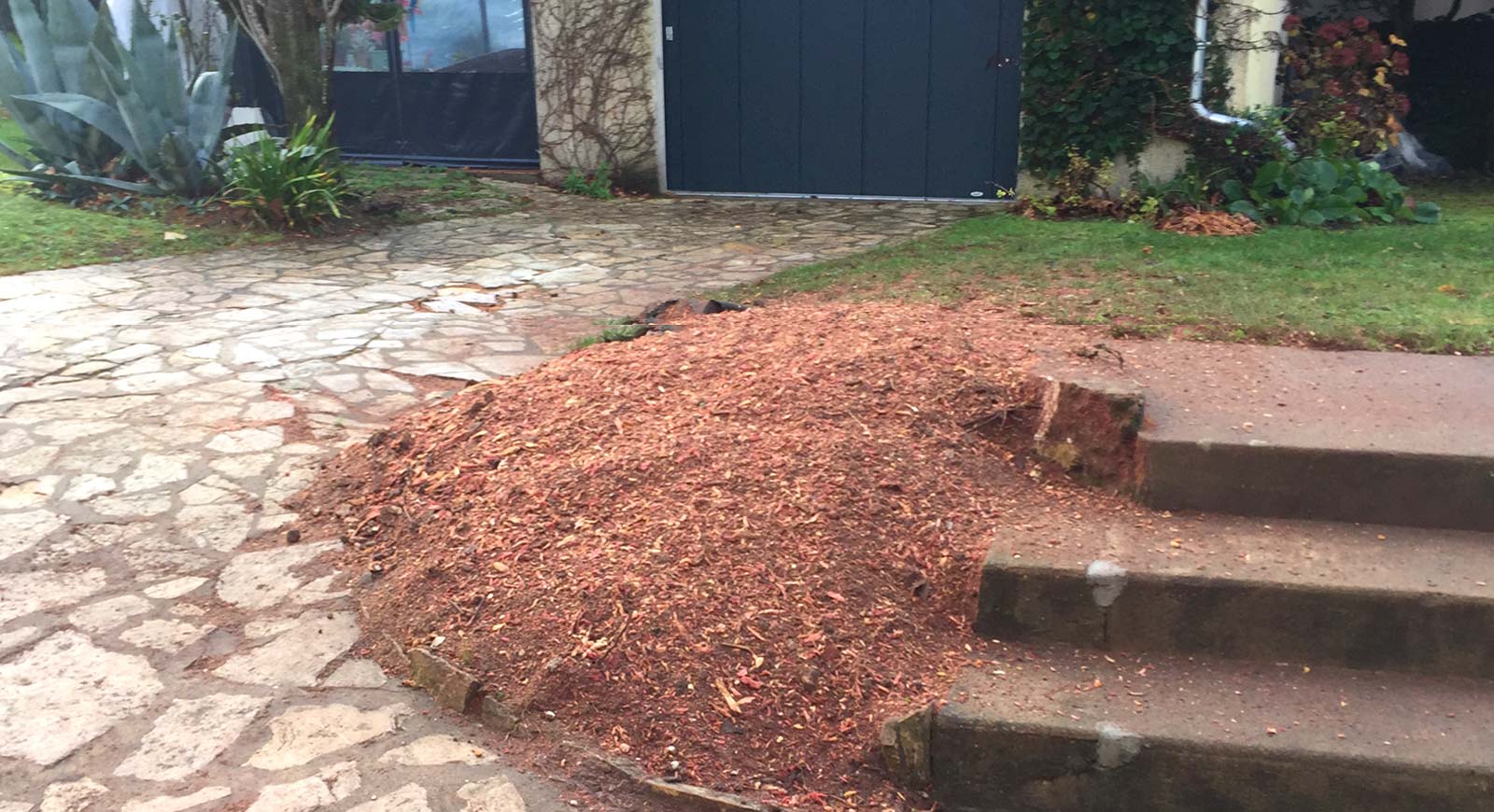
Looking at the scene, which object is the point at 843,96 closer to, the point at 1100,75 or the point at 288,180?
the point at 1100,75

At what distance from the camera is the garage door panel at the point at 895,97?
9.10 metres

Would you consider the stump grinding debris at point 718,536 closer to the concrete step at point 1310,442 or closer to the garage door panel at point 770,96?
the concrete step at point 1310,442

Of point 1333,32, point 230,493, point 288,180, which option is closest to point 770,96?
point 288,180

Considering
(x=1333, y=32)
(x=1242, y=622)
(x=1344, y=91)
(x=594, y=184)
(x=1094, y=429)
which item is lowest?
(x=1242, y=622)

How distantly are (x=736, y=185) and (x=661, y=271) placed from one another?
10.9ft

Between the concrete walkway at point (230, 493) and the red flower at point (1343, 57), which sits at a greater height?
the red flower at point (1343, 57)

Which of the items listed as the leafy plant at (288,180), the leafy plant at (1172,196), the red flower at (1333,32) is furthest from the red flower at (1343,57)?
the leafy plant at (288,180)

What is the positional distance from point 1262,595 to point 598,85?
318 inches

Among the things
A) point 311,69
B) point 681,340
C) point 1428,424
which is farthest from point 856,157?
point 1428,424

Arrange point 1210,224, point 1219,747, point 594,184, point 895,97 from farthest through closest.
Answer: point 594,184 < point 895,97 < point 1210,224 < point 1219,747

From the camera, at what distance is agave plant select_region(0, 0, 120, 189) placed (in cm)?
798

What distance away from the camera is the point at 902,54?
30.0ft

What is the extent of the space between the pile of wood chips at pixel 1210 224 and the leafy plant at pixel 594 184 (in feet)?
14.9

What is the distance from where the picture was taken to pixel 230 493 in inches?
153
